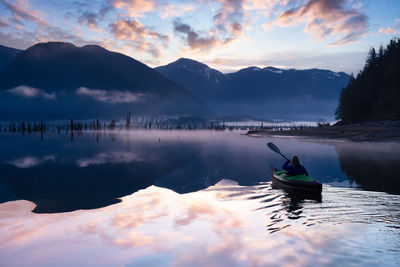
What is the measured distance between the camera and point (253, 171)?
2489 centimetres

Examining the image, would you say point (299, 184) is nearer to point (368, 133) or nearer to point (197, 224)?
point (197, 224)

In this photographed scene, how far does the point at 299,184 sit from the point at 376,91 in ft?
251

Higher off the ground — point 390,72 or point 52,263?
point 390,72

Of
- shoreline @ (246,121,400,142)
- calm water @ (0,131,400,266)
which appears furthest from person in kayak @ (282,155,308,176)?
shoreline @ (246,121,400,142)

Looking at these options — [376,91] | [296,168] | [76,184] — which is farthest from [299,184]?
[376,91]

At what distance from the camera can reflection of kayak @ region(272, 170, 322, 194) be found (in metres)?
14.4

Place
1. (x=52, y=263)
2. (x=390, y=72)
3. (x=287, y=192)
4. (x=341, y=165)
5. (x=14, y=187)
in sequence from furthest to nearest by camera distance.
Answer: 1. (x=390, y=72)
2. (x=341, y=165)
3. (x=14, y=187)
4. (x=287, y=192)
5. (x=52, y=263)

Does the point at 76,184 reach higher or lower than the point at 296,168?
A: lower

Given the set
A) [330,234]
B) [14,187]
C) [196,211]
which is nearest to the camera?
[330,234]

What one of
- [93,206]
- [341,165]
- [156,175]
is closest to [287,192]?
[93,206]

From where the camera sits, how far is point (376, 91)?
77.8m

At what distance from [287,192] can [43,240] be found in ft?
38.0

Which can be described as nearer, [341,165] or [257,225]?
[257,225]

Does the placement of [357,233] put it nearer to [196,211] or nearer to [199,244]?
[199,244]
